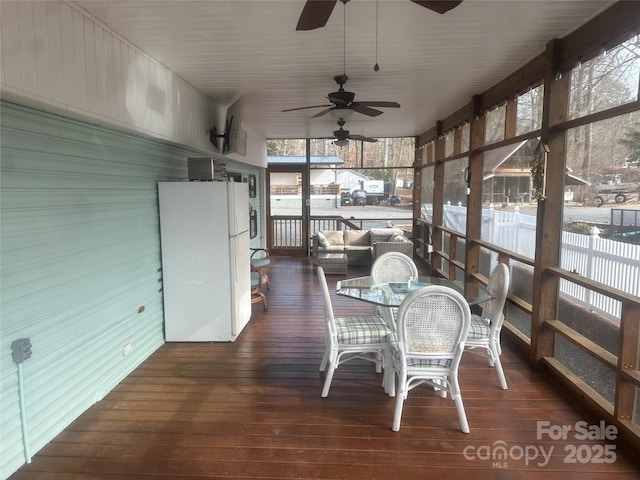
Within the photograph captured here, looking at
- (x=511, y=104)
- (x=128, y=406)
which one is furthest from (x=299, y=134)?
(x=128, y=406)

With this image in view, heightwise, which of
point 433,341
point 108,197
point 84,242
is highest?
point 108,197

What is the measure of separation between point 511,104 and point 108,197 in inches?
157

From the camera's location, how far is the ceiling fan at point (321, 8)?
1917mm

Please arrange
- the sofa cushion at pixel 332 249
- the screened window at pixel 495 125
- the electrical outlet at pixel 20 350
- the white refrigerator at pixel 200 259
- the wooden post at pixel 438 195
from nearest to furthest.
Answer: the electrical outlet at pixel 20 350 < the white refrigerator at pixel 200 259 < the screened window at pixel 495 125 < the wooden post at pixel 438 195 < the sofa cushion at pixel 332 249

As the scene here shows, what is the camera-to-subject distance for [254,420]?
276cm

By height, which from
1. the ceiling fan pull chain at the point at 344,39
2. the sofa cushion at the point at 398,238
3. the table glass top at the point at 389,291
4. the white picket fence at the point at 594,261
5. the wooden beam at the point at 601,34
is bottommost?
the table glass top at the point at 389,291

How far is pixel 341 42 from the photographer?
3213 millimetres

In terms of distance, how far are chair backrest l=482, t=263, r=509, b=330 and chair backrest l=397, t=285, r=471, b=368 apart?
72 centimetres

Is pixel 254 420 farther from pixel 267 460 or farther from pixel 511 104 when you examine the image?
pixel 511 104

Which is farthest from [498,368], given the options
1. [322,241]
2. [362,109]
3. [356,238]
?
[356,238]

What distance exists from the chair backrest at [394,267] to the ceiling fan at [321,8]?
225 cm

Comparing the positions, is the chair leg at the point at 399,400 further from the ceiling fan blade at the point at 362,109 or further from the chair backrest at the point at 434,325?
the ceiling fan blade at the point at 362,109

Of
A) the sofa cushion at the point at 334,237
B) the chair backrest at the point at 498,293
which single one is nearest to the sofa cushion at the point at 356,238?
the sofa cushion at the point at 334,237

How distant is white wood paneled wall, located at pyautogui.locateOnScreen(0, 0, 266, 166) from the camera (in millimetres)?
2072
